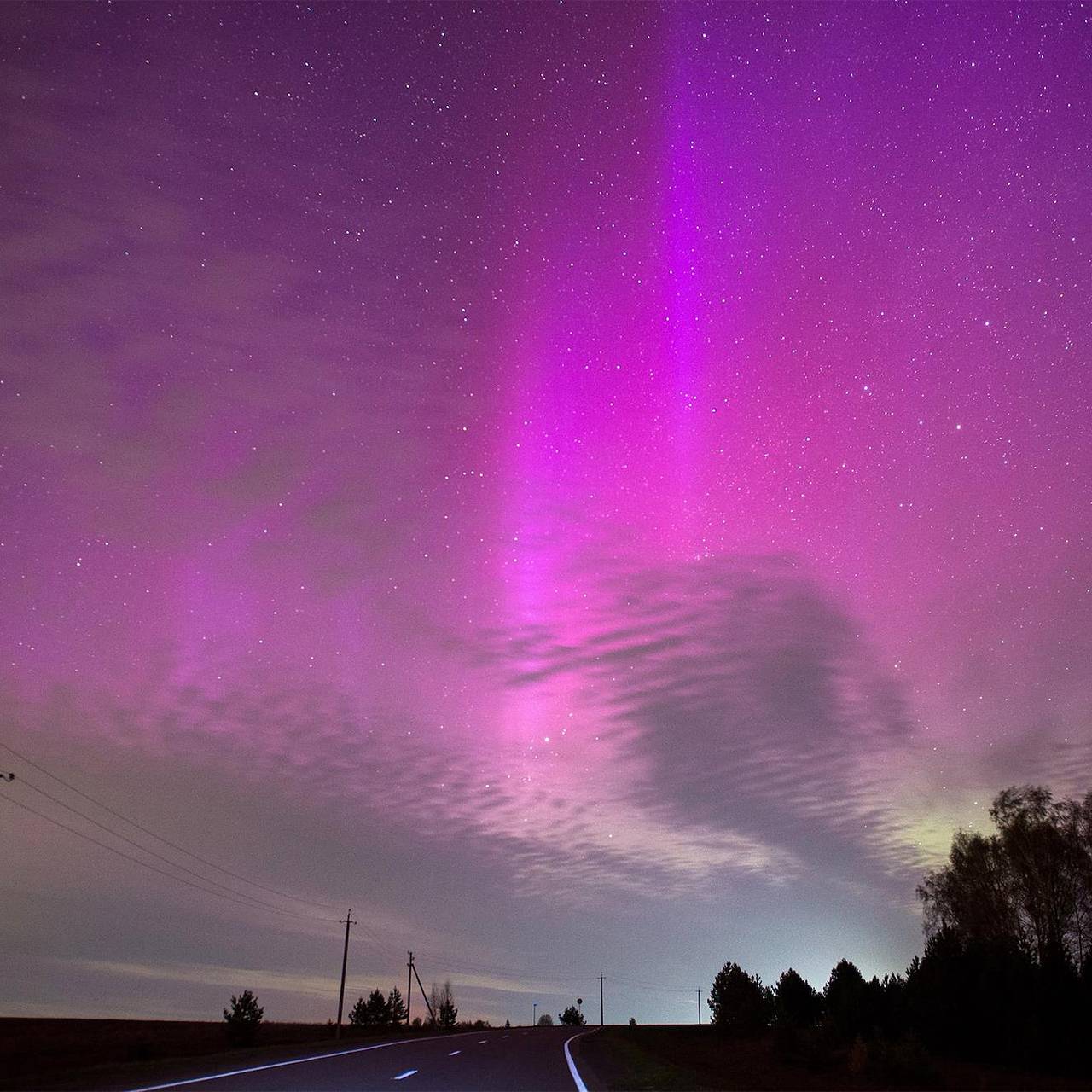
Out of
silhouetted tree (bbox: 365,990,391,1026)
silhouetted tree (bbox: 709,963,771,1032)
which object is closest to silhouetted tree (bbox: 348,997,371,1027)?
silhouetted tree (bbox: 365,990,391,1026)

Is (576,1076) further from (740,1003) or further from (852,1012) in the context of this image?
(740,1003)

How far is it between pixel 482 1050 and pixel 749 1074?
9.71m

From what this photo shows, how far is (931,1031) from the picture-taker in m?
26.4

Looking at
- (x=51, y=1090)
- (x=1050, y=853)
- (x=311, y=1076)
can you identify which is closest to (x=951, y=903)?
(x=1050, y=853)

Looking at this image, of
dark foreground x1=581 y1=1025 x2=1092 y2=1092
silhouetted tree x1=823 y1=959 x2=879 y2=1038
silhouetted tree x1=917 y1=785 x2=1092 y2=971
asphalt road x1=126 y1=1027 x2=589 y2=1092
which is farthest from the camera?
silhouetted tree x1=917 y1=785 x2=1092 y2=971

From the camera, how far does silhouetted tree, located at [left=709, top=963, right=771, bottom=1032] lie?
4959 centimetres

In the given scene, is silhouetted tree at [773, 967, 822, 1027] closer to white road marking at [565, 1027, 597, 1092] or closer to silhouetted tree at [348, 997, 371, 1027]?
white road marking at [565, 1027, 597, 1092]

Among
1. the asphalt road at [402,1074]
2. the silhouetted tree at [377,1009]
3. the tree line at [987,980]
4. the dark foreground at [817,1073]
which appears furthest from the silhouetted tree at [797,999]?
the silhouetted tree at [377,1009]

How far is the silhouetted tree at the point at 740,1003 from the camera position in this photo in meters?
A: 49.6

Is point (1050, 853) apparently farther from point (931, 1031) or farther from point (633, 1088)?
point (633, 1088)

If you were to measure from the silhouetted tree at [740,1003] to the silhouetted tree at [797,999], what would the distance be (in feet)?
3.42

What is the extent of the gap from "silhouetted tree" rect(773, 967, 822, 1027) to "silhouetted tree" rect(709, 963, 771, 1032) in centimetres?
104

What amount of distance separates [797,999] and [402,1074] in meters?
36.5

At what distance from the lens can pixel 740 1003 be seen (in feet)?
165
